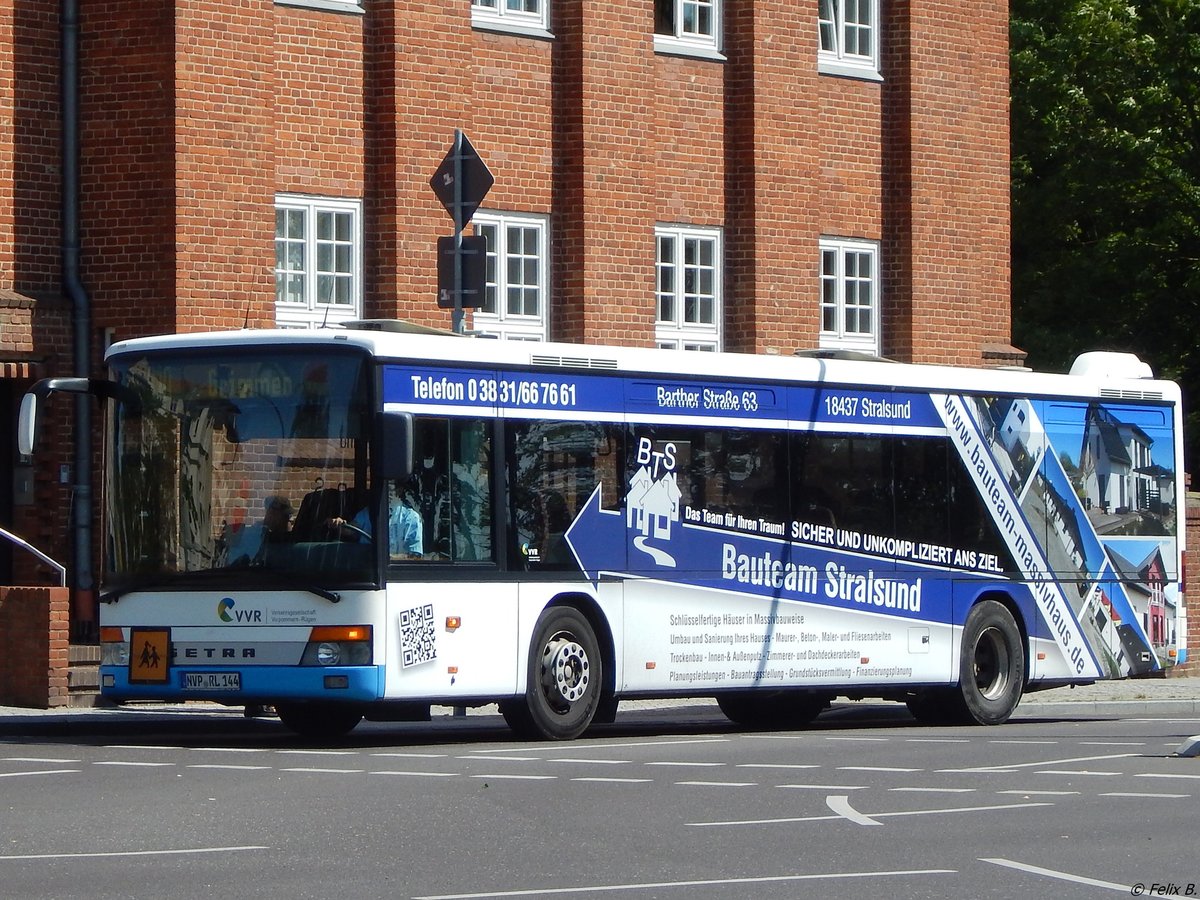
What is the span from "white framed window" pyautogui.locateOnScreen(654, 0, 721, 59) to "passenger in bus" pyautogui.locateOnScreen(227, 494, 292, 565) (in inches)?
524

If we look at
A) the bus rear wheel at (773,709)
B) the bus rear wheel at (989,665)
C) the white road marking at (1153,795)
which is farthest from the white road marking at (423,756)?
the bus rear wheel at (989,665)

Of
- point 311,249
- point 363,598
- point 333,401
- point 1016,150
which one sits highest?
point 1016,150

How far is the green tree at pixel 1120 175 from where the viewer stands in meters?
42.9

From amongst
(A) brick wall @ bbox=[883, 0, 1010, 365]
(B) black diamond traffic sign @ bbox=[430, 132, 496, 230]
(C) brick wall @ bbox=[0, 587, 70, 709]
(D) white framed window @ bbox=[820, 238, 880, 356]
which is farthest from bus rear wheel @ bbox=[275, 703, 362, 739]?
(A) brick wall @ bbox=[883, 0, 1010, 365]

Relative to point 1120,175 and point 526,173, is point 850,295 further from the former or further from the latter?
point 1120,175

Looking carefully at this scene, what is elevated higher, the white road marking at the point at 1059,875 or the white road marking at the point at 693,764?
the white road marking at the point at 1059,875

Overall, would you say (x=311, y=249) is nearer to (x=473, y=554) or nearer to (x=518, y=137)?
(x=518, y=137)

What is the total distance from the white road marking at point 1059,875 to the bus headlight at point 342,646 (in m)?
6.75

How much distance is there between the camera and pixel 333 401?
17234mm

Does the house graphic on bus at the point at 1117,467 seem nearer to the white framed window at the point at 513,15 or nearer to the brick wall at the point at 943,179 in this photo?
the brick wall at the point at 943,179

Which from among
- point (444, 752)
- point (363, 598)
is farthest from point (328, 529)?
point (444, 752)

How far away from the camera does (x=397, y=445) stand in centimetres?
1684

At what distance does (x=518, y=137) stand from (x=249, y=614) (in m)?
11.4

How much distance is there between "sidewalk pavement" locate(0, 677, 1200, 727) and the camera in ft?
68.6
